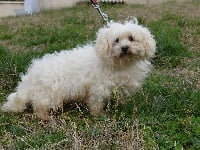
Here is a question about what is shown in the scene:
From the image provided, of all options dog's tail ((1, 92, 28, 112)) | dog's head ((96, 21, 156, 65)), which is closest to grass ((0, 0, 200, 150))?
dog's tail ((1, 92, 28, 112))

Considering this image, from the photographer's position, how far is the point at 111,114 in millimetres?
5734

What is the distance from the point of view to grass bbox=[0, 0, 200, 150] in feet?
15.2

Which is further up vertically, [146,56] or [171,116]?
[146,56]

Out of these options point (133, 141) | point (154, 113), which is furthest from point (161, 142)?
point (154, 113)

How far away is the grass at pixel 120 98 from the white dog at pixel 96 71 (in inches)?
5.6

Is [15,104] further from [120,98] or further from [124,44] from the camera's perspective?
[124,44]

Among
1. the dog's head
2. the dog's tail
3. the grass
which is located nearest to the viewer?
the grass

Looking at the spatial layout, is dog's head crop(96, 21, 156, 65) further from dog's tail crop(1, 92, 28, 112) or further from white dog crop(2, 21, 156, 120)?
dog's tail crop(1, 92, 28, 112)

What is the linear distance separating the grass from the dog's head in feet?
1.32

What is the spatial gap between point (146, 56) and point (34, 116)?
135 cm

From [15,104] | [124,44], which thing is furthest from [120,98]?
[15,104]

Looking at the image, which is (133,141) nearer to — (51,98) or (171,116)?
(171,116)

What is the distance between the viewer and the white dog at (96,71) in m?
5.73

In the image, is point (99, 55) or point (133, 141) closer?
point (133, 141)
